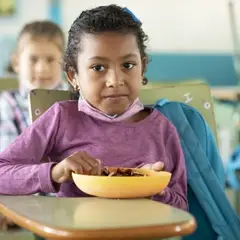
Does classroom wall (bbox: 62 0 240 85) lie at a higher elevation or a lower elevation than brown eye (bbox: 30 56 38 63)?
lower

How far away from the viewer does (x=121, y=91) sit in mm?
1454

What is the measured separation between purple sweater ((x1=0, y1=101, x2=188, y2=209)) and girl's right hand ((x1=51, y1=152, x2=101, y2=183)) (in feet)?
0.45

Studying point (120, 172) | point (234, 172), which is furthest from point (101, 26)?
point (234, 172)

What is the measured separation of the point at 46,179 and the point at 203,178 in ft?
1.59

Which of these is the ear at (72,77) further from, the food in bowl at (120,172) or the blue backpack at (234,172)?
the blue backpack at (234,172)

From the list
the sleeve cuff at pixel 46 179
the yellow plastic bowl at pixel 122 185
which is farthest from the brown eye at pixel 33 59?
the yellow plastic bowl at pixel 122 185

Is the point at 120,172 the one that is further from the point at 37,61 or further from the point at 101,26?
the point at 37,61

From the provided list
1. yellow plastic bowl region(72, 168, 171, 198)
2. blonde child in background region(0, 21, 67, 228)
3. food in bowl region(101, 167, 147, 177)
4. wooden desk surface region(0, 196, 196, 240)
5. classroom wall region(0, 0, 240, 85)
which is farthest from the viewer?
classroom wall region(0, 0, 240, 85)

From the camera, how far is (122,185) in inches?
45.3

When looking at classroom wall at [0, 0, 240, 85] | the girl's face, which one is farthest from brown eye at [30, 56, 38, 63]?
classroom wall at [0, 0, 240, 85]

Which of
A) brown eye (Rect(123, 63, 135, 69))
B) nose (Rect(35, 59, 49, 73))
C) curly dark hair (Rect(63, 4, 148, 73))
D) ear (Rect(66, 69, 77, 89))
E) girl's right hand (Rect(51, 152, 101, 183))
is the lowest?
girl's right hand (Rect(51, 152, 101, 183))

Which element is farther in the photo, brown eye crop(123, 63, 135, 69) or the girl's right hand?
brown eye crop(123, 63, 135, 69)

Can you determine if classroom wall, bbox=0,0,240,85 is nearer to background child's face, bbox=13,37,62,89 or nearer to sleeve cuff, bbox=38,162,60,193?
background child's face, bbox=13,37,62,89

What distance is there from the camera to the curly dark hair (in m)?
1.48
